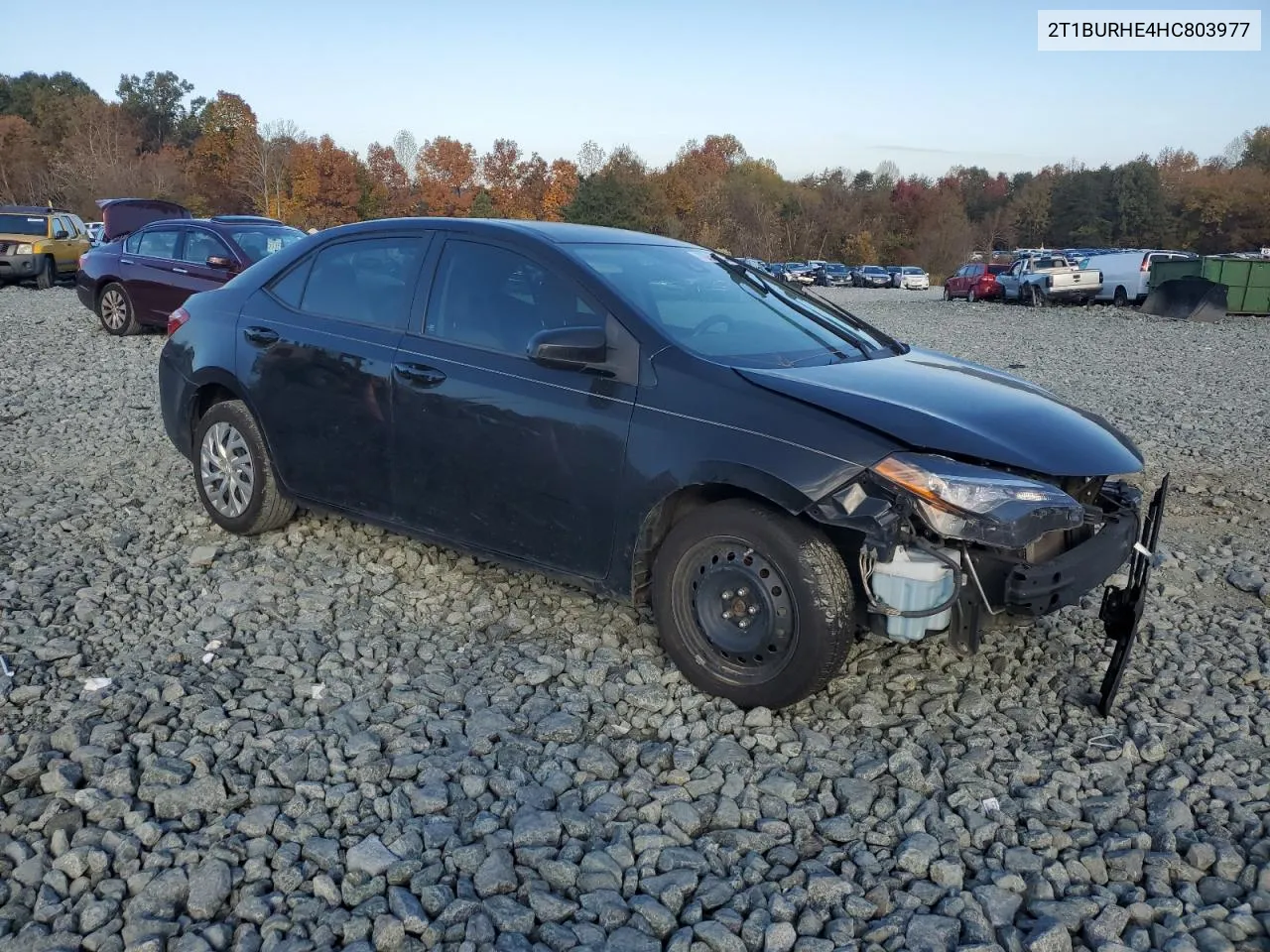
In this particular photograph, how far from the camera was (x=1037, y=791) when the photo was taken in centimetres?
331

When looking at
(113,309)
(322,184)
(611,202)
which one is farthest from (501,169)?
(113,309)

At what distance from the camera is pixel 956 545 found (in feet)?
11.4

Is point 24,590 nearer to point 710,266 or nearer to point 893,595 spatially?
point 710,266

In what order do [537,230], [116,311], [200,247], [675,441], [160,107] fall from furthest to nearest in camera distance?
[160,107] < [116,311] < [200,247] < [537,230] < [675,441]

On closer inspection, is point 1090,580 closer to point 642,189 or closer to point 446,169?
point 642,189

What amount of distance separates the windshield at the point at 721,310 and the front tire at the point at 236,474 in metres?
2.04

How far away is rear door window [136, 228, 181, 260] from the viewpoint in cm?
1367

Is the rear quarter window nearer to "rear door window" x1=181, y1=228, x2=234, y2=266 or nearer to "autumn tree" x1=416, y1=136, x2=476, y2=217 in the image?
"rear door window" x1=181, y1=228, x2=234, y2=266

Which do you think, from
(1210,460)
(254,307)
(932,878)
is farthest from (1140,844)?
(1210,460)

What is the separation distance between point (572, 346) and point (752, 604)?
1.15 m

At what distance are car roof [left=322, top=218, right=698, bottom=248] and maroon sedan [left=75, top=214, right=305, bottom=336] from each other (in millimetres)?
8603

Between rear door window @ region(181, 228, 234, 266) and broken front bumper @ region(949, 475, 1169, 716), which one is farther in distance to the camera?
rear door window @ region(181, 228, 234, 266)

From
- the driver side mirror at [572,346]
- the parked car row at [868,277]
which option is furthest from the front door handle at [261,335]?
the parked car row at [868,277]

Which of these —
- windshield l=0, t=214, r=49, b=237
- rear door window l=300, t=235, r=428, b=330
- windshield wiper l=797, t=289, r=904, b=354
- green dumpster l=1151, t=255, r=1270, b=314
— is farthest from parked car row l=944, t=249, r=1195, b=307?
rear door window l=300, t=235, r=428, b=330
